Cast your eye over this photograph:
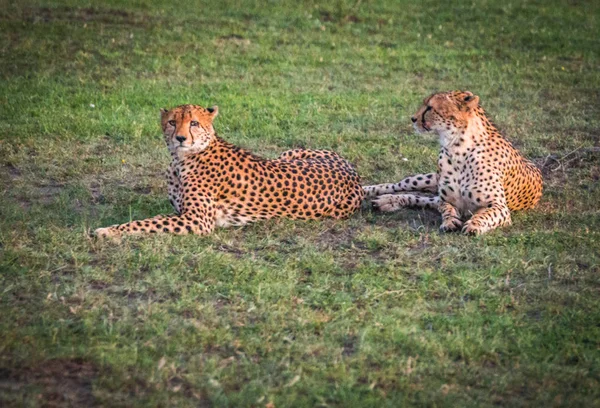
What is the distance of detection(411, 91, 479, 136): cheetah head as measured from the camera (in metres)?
7.01

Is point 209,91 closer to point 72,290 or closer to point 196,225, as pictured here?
point 196,225

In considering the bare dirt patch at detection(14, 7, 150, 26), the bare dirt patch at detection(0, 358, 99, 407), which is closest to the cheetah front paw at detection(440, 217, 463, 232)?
the bare dirt patch at detection(0, 358, 99, 407)

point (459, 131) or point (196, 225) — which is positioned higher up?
point (459, 131)

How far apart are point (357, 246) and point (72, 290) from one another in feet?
6.50

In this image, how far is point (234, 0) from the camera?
587 inches

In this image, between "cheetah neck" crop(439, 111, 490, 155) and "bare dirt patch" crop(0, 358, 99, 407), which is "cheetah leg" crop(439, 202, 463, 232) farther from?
"bare dirt patch" crop(0, 358, 99, 407)

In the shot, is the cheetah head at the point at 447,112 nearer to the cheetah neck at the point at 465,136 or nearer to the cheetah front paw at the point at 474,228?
the cheetah neck at the point at 465,136

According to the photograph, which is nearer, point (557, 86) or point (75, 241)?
point (75, 241)

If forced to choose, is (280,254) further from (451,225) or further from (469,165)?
(469,165)

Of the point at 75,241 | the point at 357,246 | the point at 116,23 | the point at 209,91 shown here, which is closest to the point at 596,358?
the point at 357,246

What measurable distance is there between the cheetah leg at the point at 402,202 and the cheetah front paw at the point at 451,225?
0.49 m

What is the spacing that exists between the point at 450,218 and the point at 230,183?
5.27 ft

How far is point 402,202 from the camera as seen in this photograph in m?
7.34

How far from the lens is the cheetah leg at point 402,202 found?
7.28 metres
